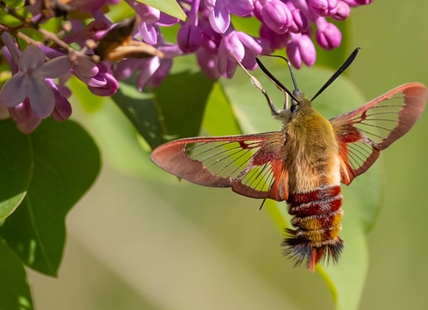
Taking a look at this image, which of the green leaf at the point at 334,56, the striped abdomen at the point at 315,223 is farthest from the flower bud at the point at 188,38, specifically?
the green leaf at the point at 334,56

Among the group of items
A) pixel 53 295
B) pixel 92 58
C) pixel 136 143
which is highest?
pixel 92 58

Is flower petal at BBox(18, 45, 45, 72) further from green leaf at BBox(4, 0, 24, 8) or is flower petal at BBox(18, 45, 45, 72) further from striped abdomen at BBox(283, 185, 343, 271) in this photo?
striped abdomen at BBox(283, 185, 343, 271)

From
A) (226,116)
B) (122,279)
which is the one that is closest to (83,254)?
(122,279)

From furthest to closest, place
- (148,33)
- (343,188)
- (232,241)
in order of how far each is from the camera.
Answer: (232,241) → (343,188) → (148,33)

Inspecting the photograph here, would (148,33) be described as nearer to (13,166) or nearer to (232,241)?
(13,166)

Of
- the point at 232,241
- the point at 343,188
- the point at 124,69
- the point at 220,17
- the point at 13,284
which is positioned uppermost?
the point at 220,17

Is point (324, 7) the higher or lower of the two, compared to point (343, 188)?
higher

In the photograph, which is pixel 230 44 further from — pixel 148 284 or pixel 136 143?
pixel 148 284

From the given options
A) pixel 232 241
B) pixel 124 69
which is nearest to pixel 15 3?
pixel 124 69

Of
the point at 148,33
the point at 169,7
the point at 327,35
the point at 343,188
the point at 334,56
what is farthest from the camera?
the point at 334,56
